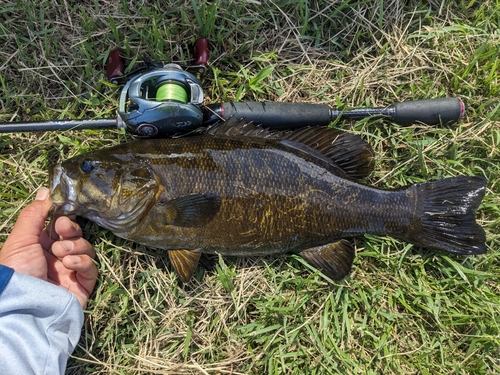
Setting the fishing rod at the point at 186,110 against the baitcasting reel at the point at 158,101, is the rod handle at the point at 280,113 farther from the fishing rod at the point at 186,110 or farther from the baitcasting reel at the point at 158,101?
the baitcasting reel at the point at 158,101

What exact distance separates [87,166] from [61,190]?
0.81ft

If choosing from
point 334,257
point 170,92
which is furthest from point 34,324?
point 334,257

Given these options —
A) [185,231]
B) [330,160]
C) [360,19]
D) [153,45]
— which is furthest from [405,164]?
[153,45]

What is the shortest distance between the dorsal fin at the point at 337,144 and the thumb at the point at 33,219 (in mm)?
1668

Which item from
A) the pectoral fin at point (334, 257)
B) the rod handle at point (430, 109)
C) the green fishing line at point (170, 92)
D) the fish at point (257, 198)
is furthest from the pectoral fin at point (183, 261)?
the rod handle at point (430, 109)

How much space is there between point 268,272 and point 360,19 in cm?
227

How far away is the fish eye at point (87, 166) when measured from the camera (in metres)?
2.69

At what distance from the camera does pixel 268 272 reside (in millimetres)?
3148

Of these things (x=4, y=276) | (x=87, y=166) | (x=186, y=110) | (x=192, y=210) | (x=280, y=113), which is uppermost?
(x=186, y=110)

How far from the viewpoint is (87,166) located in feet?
8.84

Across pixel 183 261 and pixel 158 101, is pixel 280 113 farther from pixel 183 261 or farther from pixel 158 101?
pixel 183 261

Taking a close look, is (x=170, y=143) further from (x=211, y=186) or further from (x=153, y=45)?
(x=153, y=45)

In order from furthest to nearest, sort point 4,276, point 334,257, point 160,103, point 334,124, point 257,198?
point 334,124, point 334,257, point 257,198, point 160,103, point 4,276

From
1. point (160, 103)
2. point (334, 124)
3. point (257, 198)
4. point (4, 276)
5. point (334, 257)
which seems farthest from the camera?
point (334, 124)
